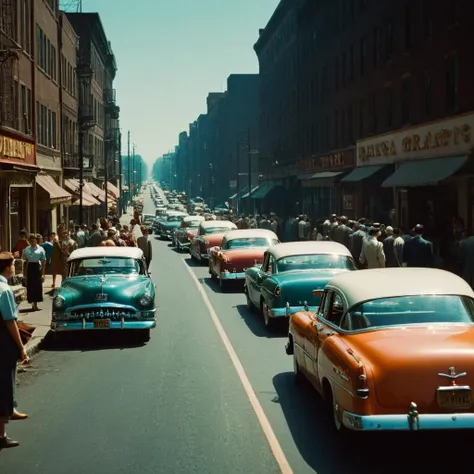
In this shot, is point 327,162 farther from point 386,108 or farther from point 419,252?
point 419,252

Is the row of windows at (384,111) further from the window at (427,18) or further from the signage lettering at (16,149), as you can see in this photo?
the signage lettering at (16,149)

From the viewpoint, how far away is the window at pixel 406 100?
3469cm

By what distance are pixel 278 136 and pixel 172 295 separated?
5126 cm

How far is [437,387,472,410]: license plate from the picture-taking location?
6.90 meters

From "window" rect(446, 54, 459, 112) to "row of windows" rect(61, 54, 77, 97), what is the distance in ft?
82.0

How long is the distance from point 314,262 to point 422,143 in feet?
57.6

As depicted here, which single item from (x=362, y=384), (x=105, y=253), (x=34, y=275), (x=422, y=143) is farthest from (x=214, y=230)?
(x=362, y=384)

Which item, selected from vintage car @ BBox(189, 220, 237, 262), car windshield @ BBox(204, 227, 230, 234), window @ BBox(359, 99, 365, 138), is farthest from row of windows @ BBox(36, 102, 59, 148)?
window @ BBox(359, 99, 365, 138)

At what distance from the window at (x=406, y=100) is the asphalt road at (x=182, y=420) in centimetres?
2287

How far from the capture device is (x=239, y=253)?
878 inches

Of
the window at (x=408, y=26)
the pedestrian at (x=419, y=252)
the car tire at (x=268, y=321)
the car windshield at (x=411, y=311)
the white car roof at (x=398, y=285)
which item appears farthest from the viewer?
the window at (x=408, y=26)

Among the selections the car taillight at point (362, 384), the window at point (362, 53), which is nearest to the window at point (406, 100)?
the window at point (362, 53)

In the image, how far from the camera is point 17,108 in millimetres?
30297

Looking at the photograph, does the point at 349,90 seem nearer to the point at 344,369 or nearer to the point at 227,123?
the point at 344,369
